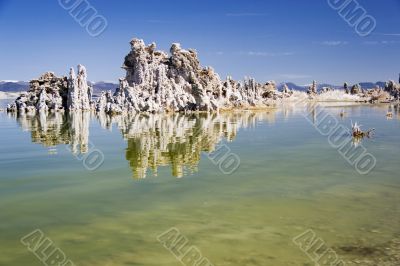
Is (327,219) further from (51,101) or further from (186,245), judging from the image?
(51,101)

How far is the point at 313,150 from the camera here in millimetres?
25391

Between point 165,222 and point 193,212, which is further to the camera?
point 193,212

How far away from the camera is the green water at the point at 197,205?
9.65m

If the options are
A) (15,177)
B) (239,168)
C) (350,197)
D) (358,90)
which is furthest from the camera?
(358,90)

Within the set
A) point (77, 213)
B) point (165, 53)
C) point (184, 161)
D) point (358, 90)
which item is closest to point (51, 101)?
point (165, 53)

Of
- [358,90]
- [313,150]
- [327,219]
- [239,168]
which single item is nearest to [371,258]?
[327,219]

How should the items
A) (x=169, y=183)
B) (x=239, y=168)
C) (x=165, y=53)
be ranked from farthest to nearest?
(x=165, y=53) → (x=239, y=168) → (x=169, y=183)

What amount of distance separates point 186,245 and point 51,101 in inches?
3567

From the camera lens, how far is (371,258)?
898 centimetres

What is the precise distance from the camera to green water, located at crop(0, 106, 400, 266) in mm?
9648

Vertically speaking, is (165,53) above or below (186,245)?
above

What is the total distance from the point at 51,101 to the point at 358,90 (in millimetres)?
142743

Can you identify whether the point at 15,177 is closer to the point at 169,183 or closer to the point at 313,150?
the point at 169,183

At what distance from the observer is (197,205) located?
1325 centimetres
